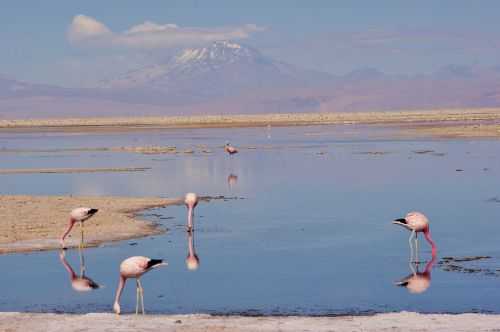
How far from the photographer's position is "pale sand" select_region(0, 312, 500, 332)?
1305 cm

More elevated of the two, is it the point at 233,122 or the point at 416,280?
the point at 233,122

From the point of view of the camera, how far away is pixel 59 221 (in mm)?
24578

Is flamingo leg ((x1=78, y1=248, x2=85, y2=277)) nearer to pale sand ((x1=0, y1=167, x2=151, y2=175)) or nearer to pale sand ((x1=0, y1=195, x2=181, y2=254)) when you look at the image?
pale sand ((x1=0, y1=195, x2=181, y2=254))

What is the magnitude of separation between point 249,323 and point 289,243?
7.63m

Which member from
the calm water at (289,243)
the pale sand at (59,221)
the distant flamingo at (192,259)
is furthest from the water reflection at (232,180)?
the distant flamingo at (192,259)

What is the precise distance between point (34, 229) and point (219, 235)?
14.4 ft

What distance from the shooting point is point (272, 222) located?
2439 centimetres

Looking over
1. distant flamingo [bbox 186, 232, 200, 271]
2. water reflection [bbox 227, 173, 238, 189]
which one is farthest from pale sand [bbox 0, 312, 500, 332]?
water reflection [bbox 227, 173, 238, 189]

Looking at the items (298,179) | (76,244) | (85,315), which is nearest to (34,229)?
(76,244)

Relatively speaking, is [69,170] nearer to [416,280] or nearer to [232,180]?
[232,180]

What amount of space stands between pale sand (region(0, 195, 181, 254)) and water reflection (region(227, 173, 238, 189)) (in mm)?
5316

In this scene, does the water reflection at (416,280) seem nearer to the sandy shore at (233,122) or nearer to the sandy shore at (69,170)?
the sandy shore at (69,170)

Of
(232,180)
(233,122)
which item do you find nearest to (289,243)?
(232,180)

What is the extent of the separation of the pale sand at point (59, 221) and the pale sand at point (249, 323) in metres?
7.08
